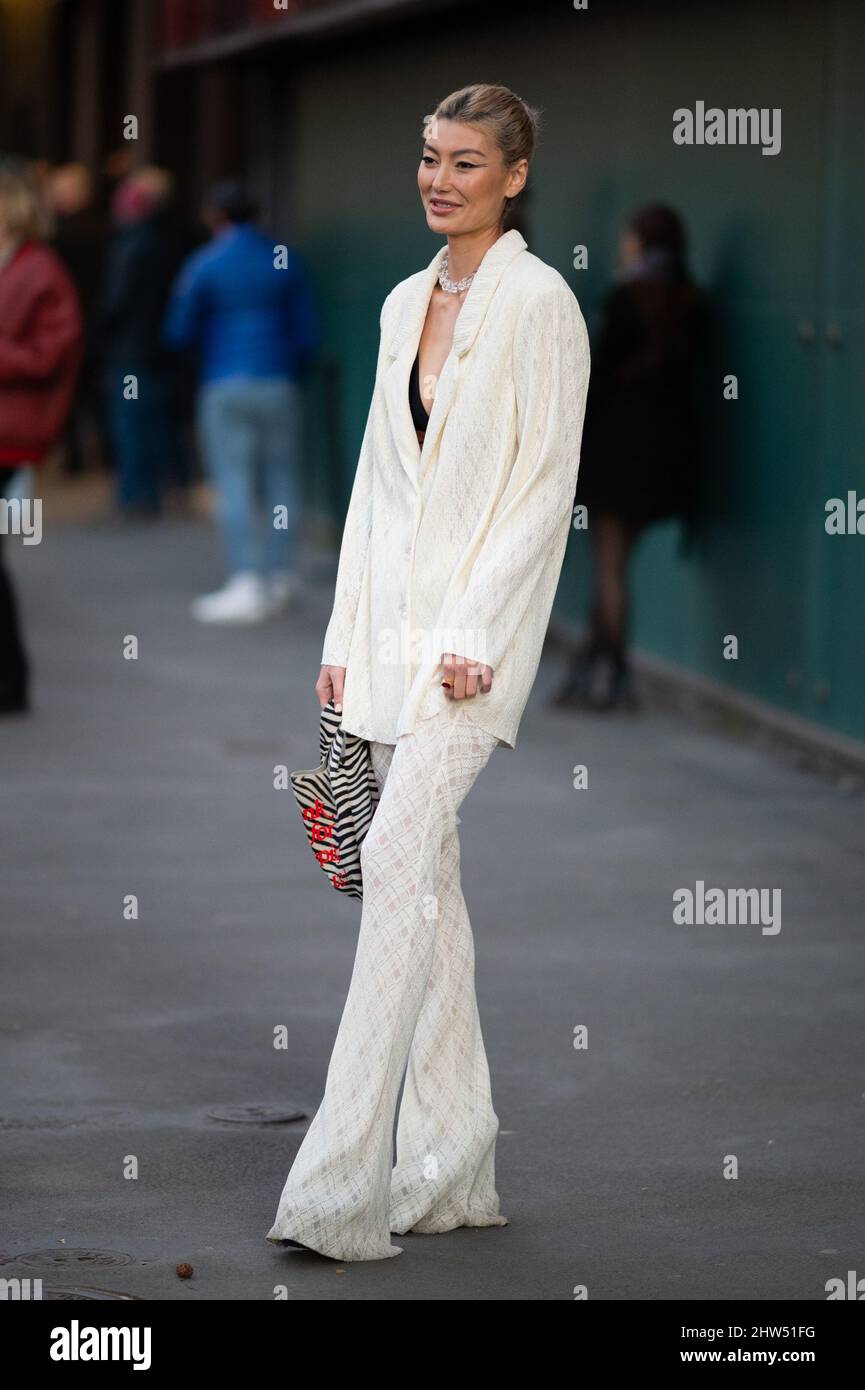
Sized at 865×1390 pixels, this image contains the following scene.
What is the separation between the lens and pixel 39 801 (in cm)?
945

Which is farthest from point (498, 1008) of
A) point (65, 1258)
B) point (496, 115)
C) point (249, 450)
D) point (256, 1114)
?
point (249, 450)

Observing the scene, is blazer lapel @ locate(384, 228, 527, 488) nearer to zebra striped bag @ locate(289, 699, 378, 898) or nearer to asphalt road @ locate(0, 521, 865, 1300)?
zebra striped bag @ locate(289, 699, 378, 898)

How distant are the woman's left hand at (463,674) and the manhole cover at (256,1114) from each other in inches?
55.5

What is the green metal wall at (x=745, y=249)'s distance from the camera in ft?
33.2

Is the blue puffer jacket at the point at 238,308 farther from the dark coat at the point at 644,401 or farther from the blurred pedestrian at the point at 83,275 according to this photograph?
the blurred pedestrian at the point at 83,275

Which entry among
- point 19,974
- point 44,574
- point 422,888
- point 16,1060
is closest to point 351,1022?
point 422,888

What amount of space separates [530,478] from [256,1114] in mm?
1770

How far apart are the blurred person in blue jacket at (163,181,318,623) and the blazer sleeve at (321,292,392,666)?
9447 millimetres

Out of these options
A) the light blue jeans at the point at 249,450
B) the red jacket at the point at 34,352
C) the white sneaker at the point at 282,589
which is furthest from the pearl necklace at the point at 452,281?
the white sneaker at the point at 282,589

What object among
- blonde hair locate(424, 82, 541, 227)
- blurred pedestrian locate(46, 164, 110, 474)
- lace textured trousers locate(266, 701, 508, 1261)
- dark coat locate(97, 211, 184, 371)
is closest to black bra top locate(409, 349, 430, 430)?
blonde hair locate(424, 82, 541, 227)

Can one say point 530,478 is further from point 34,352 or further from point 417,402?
point 34,352

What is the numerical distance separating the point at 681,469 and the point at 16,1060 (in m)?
5.92

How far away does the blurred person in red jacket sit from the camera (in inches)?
432
